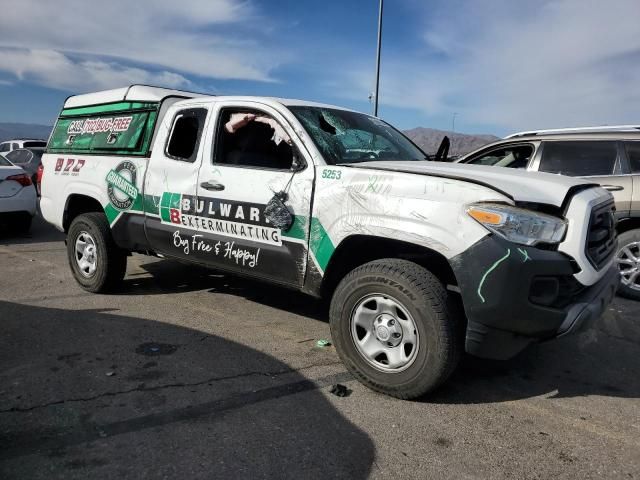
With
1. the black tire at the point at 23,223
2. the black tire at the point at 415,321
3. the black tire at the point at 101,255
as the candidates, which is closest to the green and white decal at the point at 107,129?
the black tire at the point at 101,255

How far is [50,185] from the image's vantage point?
5.62 meters

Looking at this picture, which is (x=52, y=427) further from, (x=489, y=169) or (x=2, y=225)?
(x=2, y=225)

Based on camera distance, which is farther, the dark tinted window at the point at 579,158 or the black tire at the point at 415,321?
the dark tinted window at the point at 579,158

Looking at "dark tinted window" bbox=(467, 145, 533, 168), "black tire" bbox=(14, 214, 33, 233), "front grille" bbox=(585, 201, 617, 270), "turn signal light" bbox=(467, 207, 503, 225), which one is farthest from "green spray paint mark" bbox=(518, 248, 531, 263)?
"black tire" bbox=(14, 214, 33, 233)

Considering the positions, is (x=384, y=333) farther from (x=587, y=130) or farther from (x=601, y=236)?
(x=587, y=130)

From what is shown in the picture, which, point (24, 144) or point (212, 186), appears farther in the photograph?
point (24, 144)

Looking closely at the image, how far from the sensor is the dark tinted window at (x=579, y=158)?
5676 millimetres

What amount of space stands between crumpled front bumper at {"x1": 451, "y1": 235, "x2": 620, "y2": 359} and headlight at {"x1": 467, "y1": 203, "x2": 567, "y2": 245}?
6cm

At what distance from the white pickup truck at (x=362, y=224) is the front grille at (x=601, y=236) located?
0.06ft

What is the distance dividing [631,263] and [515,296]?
12.6 feet

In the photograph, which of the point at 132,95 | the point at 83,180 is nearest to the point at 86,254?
the point at 83,180

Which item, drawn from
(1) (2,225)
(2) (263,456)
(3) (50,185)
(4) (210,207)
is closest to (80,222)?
(3) (50,185)

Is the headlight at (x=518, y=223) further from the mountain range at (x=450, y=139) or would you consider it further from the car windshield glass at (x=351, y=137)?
the mountain range at (x=450, y=139)

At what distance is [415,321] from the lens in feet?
9.82
